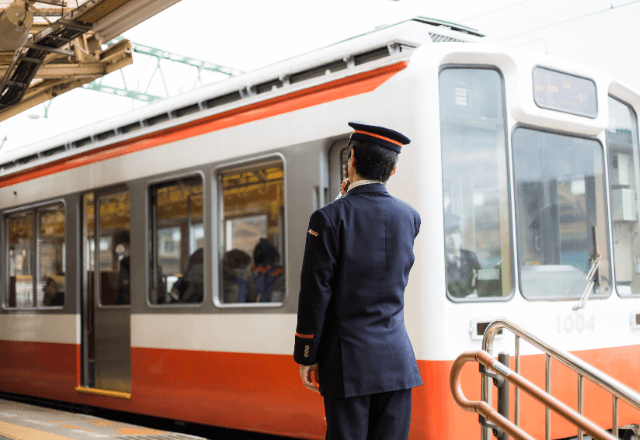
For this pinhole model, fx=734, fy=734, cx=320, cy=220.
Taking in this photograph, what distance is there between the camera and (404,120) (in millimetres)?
4465

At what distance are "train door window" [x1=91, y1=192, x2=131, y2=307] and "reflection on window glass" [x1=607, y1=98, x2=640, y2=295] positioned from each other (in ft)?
13.3

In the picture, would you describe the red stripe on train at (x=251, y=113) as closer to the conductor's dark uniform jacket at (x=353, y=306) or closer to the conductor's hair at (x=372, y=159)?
the conductor's hair at (x=372, y=159)

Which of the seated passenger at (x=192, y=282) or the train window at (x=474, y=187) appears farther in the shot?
the seated passenger at (x=192, y=282)

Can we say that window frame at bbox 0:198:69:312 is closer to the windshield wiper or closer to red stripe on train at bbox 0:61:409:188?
red stripe on train at bbox 0:61:409:188

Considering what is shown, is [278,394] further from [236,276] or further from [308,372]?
[308,372]

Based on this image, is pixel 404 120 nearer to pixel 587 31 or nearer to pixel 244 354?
pixel 244 354

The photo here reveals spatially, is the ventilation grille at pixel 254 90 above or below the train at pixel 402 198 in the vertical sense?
above

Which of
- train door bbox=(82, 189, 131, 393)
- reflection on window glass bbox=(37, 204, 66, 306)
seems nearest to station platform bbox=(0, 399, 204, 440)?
train door bbox=(82, 189, 131, 393)

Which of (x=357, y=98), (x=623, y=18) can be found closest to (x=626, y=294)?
(x=357, y=98)

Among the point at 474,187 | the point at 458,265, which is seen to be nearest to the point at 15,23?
the point at 474,187

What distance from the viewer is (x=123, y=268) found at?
6688 mm

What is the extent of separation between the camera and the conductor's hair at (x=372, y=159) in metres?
2.73

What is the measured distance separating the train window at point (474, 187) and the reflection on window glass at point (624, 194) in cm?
109

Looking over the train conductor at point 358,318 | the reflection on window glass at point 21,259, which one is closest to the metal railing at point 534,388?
the train conductor at point 358,318
